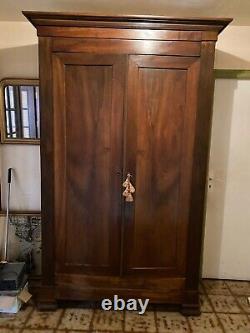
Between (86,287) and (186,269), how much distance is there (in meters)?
0.77

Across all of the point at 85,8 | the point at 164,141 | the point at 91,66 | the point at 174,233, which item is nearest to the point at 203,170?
the point at 164,141

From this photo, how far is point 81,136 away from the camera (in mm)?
2029

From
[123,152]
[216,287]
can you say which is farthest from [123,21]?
[216,287]

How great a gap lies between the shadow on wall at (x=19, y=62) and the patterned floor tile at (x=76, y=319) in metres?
1.96

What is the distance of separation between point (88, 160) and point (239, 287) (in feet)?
6.04

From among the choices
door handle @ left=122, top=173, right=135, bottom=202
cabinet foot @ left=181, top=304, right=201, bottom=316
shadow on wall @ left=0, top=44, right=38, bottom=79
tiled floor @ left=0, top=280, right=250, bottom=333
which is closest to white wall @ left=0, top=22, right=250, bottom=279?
shadow on wall @ left=0, top=44, right=38, bottom=79

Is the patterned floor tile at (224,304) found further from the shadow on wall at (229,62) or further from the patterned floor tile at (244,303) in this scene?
the shadow on wall at (229,62)

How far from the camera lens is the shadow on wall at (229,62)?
96.8 inches

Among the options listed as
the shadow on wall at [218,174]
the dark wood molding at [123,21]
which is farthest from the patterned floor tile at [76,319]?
the dark wood molding at [123,21]

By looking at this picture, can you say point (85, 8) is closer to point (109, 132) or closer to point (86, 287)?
point (109, 132)

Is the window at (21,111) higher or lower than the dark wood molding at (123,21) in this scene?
lower

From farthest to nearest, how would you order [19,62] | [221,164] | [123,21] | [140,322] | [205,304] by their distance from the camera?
[221,164] → [19,62] → [205,304] → [140,322] → [123,21]

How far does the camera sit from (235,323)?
2.16m

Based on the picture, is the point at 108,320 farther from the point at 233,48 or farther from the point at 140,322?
the point at 233,48
